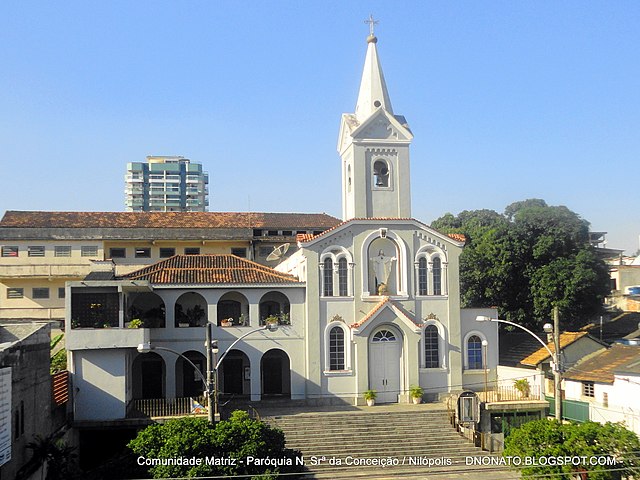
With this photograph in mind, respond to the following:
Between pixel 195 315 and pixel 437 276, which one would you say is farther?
pixel 437 276

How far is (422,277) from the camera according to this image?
3706 cm

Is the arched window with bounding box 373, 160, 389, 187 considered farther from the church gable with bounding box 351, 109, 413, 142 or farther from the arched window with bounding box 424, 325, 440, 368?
the arched window with bounding box 424, 325, 440, 368

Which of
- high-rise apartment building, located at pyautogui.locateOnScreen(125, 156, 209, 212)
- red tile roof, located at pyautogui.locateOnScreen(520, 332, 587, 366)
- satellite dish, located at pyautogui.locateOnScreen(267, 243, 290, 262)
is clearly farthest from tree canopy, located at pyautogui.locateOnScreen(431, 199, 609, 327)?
high-rise apartment building, located at pyautogui.locateOnScreen(125, 156, 209, 212)

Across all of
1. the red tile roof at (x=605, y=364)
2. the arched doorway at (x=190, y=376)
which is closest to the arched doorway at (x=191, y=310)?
the arched doorway at (x=190, y=376)

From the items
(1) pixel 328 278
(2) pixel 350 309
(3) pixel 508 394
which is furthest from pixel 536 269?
(1) pixel 328 278

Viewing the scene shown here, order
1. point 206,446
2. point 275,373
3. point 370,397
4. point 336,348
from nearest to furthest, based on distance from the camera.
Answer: point 206,446
point 370,397
point 336,348
point 275,373

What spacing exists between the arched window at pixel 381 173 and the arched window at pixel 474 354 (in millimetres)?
8931

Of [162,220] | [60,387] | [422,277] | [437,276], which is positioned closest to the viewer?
[60,387]

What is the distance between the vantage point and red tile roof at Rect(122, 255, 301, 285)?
3544 cm

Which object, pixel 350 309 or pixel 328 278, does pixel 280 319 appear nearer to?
pixel 328 278

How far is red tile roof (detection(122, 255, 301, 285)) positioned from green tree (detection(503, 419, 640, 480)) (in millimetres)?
15161

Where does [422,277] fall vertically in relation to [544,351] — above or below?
above

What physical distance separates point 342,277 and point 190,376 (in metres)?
8.99

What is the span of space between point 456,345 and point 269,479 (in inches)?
617
